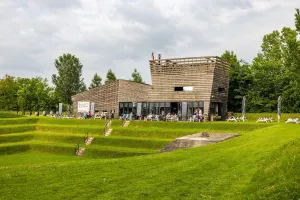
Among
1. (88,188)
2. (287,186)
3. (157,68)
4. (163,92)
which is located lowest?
(88,188)

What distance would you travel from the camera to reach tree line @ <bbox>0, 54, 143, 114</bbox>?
7312cm

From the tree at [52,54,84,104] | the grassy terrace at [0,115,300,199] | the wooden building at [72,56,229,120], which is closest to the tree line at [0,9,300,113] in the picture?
the tree at [52,54,84,104]

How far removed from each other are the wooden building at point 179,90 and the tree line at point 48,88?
2881cm

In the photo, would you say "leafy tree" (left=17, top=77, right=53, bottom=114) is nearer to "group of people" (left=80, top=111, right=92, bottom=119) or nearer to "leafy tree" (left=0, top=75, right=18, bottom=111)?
"leafy tree" (left=0, top=75, right=18, bottom=111)

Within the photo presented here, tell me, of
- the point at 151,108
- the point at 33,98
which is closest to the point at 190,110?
the point at 151,108

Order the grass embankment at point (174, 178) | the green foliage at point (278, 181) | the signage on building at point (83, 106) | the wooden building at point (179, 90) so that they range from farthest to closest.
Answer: the signage on building at point (83, 106) → the wooden building at point (179, 90) → the grass embankment at point (174, 178) → the green foliage at point (278, 181)

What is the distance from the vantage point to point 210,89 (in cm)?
4278

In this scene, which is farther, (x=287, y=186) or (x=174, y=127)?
(x=174, y=127)

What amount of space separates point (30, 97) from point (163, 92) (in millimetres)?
37916

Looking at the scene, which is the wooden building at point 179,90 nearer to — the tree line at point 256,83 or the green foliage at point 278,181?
the tree line at point 256,83

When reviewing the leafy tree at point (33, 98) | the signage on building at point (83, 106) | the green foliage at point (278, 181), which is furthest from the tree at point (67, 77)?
the green foliage at point (278, 181)

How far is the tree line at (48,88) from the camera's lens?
7312 cm

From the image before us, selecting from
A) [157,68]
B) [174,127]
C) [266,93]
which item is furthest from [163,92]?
[266,93]

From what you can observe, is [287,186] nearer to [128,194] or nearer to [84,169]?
[128,194]
